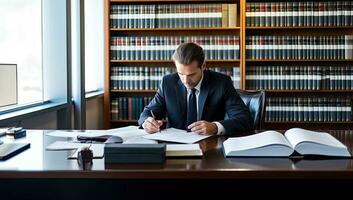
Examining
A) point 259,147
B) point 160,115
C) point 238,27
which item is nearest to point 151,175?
point 259,147

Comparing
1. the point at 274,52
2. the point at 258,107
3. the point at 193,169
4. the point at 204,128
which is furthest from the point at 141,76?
the point at 193,169

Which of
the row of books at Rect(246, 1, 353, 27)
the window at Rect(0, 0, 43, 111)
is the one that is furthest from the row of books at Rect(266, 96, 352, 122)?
the window at Rect(0, 0, 43, 111)

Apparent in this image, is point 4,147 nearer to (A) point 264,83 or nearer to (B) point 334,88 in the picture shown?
(A) point 264,83

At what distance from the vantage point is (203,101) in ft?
7.73

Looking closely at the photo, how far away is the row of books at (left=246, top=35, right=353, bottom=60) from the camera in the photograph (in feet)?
13.5

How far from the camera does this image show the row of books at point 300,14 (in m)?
4.09

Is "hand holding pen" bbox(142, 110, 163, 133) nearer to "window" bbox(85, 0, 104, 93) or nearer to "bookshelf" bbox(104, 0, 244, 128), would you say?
"bookshelf" bbox(104, 0, 244, 128)

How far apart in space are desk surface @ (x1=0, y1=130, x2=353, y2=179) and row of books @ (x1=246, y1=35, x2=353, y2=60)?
2.90m

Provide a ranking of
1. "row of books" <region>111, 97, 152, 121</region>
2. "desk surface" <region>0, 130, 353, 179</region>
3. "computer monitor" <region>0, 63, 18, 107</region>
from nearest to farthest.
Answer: "desk surface" <region>0, 130, 353, 179</region> < "computer monitor" <region>0, 63, 18, 107</region> < "row of books" <region>111, 97, 152, 121</region>

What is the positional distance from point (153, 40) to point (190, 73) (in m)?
2.04

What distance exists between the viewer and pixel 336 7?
4.09 metres

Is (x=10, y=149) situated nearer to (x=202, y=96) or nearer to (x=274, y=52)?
(x=202, y=96)

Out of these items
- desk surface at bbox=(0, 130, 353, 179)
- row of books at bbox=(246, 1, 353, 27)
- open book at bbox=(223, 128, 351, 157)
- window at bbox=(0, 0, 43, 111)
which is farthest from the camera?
row of books at bbox=(246, 1, 353, 27)

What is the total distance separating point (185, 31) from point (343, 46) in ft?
4.98
